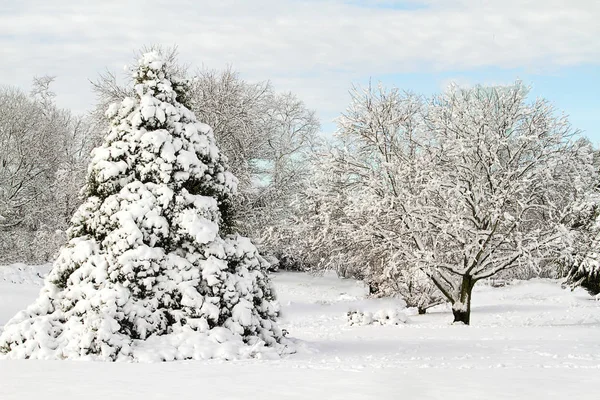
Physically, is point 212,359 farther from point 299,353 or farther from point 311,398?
point 311,398

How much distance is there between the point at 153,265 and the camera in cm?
1095

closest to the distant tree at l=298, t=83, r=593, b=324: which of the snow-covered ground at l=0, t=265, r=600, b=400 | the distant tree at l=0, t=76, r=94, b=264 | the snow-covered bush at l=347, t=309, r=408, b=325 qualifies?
the snow-covered bush at l=347, t=309, r=408, b=325

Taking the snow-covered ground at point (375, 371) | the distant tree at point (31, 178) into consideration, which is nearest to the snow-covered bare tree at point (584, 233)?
the snow-covered ground at point (375, 371)

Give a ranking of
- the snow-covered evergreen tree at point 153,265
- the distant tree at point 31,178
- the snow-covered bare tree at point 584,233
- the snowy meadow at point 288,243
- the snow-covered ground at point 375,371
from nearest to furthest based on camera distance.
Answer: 1. the snow-covered ground at point 375,371
2. the snowy meadow at point 288,243
3. the snow-covered evergreen tree at point 153,265
4. the snow-covered bare tree at point 584,233
5. the distant tree at point 31,178

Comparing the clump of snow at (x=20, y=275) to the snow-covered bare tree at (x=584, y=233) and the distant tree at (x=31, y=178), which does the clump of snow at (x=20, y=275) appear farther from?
the snow-covered bare tree at (x=584, y=233)

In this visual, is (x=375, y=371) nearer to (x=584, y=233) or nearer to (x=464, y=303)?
(x=464, y=303)

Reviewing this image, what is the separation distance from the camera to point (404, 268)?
20.4 meters

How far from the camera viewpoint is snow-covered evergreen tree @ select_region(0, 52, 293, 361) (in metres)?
10.5

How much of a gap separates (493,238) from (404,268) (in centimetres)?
325

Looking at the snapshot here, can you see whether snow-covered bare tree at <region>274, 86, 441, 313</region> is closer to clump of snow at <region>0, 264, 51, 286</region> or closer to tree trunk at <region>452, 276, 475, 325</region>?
tree trunk at <region>452, 276, 475, 325</region>

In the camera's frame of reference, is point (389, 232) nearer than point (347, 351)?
No

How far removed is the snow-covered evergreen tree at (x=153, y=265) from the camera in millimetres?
10531

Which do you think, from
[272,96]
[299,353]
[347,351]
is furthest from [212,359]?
A: [272,96]

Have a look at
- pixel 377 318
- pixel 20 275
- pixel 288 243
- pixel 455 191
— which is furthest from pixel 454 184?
pixel 20 275
